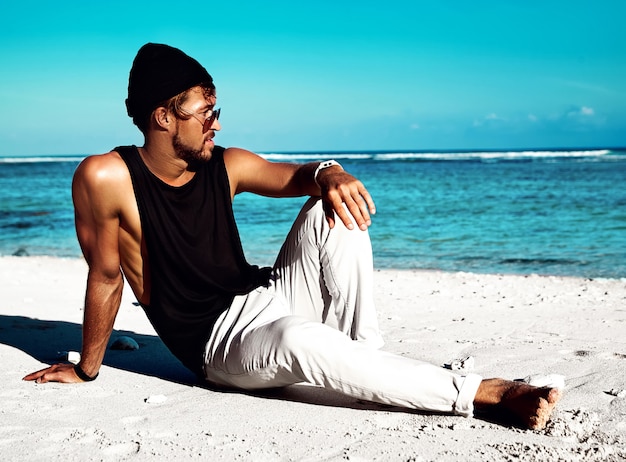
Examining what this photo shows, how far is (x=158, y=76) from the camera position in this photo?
303cm

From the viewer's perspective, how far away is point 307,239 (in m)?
3.17

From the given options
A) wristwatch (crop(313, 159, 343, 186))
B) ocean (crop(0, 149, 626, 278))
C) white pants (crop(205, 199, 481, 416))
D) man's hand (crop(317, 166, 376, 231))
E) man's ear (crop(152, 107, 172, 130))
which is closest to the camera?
white pants (crop(205, 199, 481, 416))

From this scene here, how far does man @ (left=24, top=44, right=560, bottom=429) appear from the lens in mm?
3033

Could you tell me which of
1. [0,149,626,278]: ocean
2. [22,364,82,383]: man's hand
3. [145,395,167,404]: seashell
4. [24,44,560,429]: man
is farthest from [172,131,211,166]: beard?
[0,149,626,278]: ocean

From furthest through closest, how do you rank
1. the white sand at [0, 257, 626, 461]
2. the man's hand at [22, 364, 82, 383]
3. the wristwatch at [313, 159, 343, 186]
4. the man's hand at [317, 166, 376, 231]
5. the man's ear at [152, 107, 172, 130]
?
the man's hand at [22, 364, 82, 383], the wristwatch at [313, 159, 343, 186], the man's ear at [152, 107, 172, 130], the man's hand at [317, 166, 376, 231], the white sand at [0, 257, 626, 461]

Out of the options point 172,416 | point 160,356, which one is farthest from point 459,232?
point 172,416

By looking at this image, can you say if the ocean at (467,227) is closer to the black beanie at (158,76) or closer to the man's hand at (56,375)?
the man's hand at (56,375)

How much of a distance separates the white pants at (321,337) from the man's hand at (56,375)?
76 cm

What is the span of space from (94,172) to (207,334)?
942 mm

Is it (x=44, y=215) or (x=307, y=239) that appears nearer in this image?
(x=307, y=239)

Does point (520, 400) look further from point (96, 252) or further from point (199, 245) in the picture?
point (96, 252)

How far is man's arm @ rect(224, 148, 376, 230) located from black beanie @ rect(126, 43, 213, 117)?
0.48 meters

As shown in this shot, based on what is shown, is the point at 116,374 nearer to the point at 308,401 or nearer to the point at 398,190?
the point at 308,401

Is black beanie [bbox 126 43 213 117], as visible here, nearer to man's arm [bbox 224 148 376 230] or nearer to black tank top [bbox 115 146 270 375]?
black tank top [bbox 115 146 270 375]
